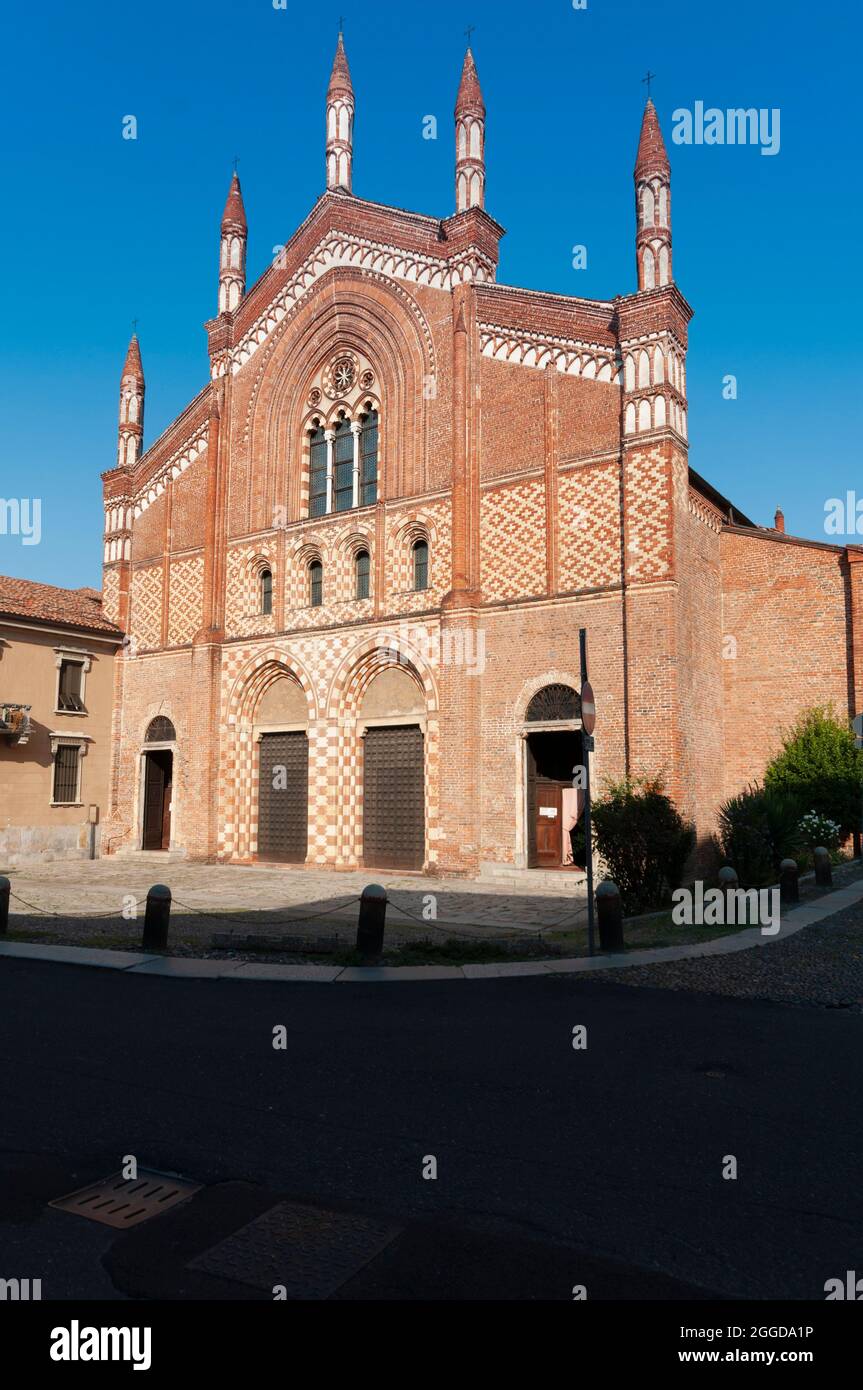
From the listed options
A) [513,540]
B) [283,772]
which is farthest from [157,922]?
[283,772]

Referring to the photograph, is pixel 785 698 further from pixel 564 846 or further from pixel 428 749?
pixel 428 749

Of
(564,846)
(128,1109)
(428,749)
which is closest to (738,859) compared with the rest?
(564,846)

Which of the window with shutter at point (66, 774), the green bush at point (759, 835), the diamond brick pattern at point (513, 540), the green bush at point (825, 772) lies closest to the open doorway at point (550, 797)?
the diamond brick pattern at point (513, 540)

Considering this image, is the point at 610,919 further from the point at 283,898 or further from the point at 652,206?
the point at 652,206

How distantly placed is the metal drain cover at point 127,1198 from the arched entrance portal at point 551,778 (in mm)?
14935

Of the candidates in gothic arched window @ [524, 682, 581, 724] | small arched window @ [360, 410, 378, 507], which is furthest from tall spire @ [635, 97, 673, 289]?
gothic arched window @ [524, 682, 581, 724]

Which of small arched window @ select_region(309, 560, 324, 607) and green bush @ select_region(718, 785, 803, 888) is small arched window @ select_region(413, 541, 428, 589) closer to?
small arched window @ select_region(309, 560, 324, 607)

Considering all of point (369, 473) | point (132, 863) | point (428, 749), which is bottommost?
point (132, 863)

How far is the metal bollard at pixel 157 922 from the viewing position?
10.4 metres

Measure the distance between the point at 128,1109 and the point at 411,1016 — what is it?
278 centimetres

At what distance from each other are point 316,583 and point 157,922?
14.6 meters

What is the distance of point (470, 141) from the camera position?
21312 mm
